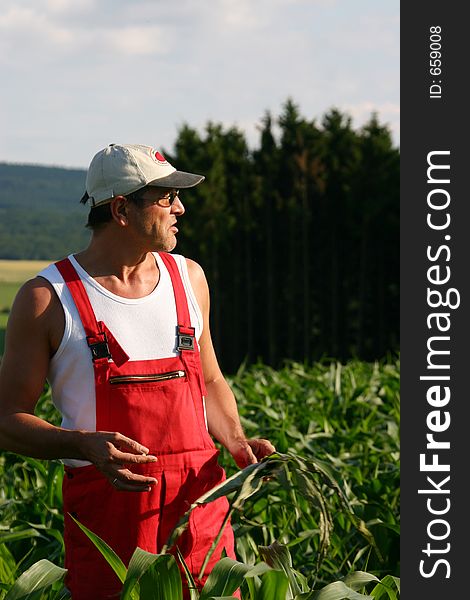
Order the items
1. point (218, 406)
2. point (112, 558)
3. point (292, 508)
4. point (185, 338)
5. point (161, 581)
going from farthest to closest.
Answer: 1. point (292, 508)
2. point (218, 406)
3. point (185, 338)
4. point (112, 558)
5. point (161, 581)

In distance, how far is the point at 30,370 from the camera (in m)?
2.72

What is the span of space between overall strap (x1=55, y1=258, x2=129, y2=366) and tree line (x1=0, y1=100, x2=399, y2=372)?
3729cm

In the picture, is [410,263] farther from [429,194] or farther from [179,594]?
[179,594]

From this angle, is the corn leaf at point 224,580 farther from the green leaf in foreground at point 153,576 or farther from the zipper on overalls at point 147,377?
the zipper on overalls at point 147,377

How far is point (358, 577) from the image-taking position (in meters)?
2.60

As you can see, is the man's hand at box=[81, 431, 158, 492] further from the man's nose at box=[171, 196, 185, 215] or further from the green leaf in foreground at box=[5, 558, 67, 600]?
the man's nose at box=[171, 196, 185, 215]

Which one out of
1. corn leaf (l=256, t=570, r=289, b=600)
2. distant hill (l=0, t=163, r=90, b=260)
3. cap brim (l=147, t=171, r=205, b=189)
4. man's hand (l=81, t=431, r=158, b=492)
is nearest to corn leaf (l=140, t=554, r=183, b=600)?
corn leaf (l=256, t=570, r=289, b=600)

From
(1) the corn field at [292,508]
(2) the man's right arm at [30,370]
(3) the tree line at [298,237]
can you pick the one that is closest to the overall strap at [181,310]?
(2) the man's right arm at [30,370]

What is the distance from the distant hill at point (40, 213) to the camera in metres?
99.1

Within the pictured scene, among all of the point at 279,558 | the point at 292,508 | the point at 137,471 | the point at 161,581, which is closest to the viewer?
the point at 161,581

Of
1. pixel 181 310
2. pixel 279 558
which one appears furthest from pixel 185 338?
pixel 279 558

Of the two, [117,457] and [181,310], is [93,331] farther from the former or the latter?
[117,457]

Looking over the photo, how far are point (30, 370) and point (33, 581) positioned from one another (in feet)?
1.77

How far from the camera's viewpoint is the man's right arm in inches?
106
